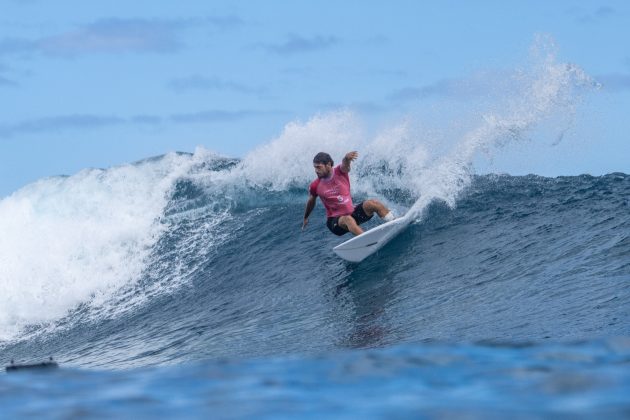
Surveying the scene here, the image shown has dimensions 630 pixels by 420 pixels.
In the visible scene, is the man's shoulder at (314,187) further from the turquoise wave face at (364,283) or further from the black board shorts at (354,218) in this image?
the turquoise wave face at (364,283)

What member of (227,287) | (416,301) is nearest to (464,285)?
(416,301)

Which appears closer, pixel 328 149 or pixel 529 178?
pixel 529 178

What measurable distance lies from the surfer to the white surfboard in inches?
5.5

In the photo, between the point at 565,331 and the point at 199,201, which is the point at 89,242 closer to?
the point at 199,201

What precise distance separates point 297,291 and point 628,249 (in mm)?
4221

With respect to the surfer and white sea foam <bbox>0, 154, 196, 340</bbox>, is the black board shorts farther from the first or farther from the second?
white sea foam <bbox>0, 154, 196, 340</bbox>

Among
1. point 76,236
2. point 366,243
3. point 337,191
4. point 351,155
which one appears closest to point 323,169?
point 337,191

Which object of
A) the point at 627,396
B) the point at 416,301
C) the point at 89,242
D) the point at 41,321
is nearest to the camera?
the point at 627,396

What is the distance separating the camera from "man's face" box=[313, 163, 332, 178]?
11.5 metres

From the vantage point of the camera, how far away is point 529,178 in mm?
14742

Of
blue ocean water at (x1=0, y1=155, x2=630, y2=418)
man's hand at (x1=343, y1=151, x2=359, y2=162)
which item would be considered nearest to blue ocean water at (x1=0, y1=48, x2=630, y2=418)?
blue ocean water at (x1=0, y1=155, x2=630, y2=418)

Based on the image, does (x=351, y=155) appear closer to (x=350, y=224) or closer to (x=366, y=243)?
(x=350, y=224)

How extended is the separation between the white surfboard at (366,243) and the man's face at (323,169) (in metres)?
0.96

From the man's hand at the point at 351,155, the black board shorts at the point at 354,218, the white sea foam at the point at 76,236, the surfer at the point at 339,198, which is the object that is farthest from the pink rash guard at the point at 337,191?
the white sea foam at the point at 76,236
